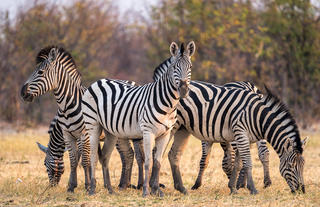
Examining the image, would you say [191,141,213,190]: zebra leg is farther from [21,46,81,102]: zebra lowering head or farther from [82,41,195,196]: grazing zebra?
[21,46,81,102]: zebra lowering head

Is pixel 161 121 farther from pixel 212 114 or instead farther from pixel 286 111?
pixel 286 111

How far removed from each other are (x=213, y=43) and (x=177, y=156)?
13243mm

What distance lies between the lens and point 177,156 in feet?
26.1

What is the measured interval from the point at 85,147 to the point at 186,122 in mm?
1623

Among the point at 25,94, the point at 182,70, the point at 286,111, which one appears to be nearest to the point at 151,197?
Result: the point at 182,70

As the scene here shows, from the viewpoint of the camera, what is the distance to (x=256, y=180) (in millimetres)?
9156

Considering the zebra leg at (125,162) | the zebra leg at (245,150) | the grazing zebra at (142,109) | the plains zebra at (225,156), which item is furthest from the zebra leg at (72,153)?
the zebra leg at (245,150)

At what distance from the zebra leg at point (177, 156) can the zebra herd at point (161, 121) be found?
1 centimetres

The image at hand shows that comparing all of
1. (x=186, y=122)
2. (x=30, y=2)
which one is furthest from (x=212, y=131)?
(x=30, y=2)

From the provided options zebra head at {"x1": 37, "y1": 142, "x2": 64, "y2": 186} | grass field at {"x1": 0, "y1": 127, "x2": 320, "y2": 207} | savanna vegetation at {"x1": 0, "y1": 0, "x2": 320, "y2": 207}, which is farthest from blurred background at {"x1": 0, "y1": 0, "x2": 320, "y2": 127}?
zebra head at {"x1": 37, "y1": 142, "x2": 64, "y2": 186}

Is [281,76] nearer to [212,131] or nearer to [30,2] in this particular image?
[30,2]

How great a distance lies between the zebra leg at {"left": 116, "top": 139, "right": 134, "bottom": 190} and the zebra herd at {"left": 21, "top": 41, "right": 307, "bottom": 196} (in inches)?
0.6

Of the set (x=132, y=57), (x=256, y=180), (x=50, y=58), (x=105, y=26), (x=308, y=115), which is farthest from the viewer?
(x=132, y=57)

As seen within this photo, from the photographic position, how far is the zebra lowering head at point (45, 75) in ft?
25.8
